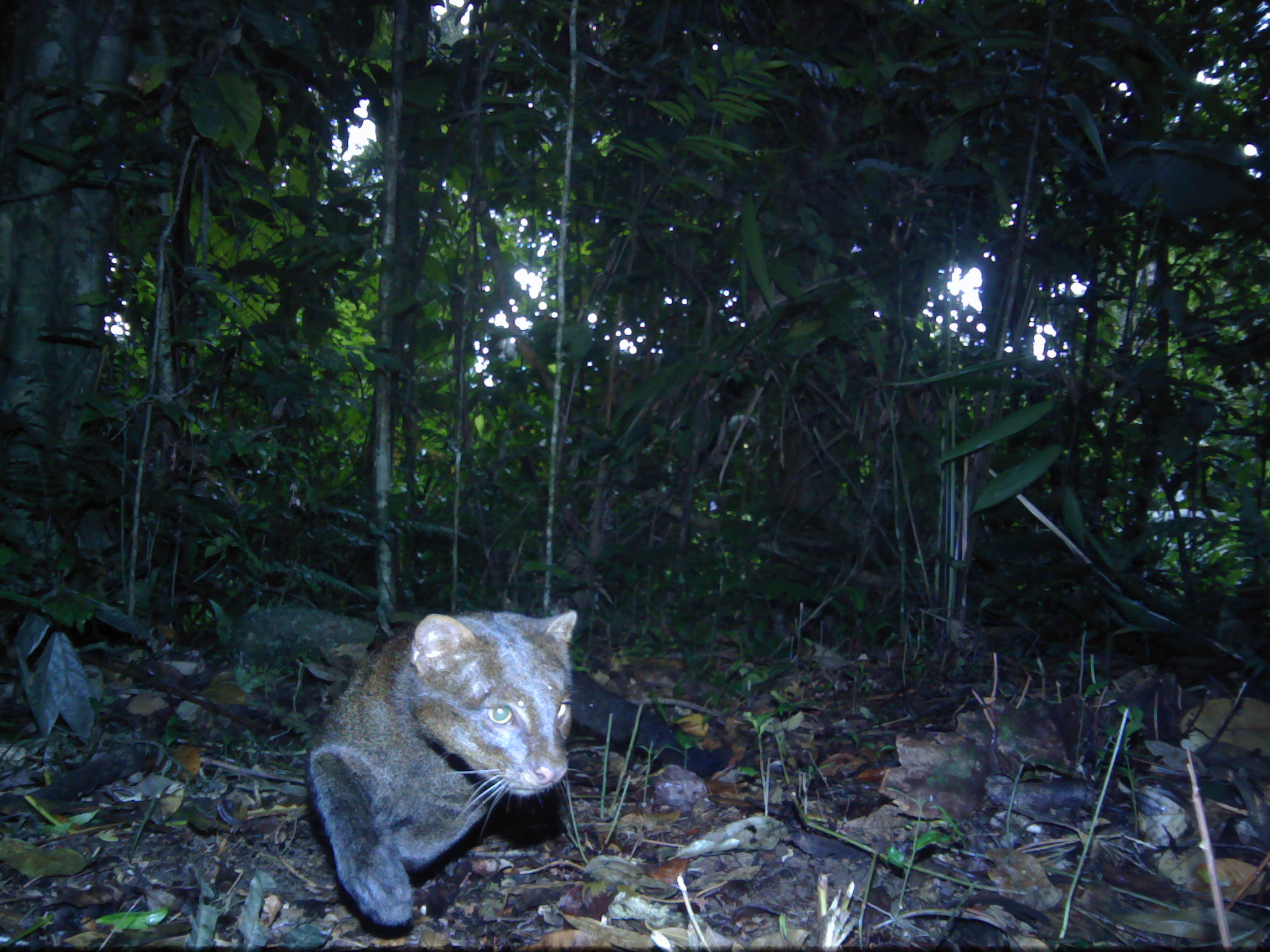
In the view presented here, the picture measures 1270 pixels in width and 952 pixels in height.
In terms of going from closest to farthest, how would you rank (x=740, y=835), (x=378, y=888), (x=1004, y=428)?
(x=378, y=888), (x=740, y=835), (x=1004, y=428)

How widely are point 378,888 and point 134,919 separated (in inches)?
26.4

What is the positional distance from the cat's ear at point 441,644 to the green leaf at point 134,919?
94 centimetres

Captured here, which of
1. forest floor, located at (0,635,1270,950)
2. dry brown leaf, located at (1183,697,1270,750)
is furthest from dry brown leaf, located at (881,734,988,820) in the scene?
dry brown leaf, located at (1183,697,1270,750)

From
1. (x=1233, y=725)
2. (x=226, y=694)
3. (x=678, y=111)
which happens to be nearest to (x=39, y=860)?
(x=226, y=694)

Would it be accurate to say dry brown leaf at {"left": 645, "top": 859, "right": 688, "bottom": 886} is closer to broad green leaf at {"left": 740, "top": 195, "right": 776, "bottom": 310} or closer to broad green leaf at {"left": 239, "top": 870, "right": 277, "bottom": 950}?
broad green leaf at {"left": 239, "top": 870, "right": 277, "bottom": 950}

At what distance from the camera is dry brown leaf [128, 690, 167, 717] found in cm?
362

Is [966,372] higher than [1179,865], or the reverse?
[966,372]

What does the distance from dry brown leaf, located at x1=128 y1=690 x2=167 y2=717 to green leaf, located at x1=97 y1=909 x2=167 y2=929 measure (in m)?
1.53

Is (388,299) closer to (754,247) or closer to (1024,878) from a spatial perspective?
(754,247)

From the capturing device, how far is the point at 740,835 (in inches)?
108

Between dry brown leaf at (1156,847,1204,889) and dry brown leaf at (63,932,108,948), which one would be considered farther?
dry brown leaf at (1156,847,1204,889)

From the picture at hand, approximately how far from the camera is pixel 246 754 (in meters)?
3.34

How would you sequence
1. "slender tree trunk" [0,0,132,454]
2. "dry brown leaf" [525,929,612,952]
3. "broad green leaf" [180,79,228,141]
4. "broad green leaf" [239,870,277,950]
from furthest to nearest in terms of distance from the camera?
"slender tree trunk" [0,0,132,454]
"broad green leaf" [180,79,228,141]
"dry brown leaf" [525,929,612,952]
"broad green leaf" [239,870,277,950]

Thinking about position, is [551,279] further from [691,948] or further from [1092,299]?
[691,948]
